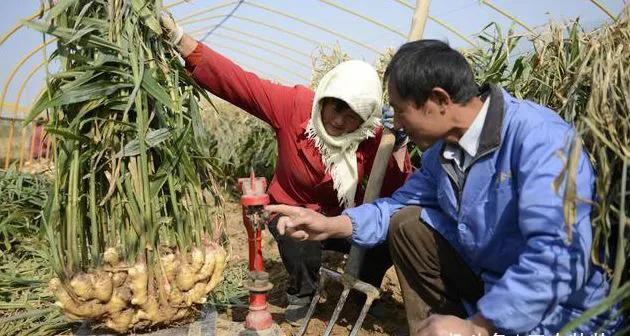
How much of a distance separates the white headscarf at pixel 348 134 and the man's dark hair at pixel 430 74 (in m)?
0.83

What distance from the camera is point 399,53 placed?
1601 millimetres

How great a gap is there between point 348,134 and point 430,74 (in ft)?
3.45

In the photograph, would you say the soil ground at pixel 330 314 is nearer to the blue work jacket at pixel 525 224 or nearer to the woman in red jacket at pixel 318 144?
the woman in red jacket at pixel 318 144

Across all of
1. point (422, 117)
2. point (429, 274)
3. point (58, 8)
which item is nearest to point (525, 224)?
point (422, 117)

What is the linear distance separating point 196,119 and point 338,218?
707mm

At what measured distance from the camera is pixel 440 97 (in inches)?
60.1

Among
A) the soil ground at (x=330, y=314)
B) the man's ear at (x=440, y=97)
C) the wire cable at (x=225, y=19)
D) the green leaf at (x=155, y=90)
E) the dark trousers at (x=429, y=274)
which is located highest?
the wire cable at (x=225, y=19)

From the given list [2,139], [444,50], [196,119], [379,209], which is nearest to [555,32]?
[444,50]

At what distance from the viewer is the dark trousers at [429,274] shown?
1834mm

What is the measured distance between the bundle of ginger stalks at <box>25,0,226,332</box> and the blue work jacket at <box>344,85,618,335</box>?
1.02 meters

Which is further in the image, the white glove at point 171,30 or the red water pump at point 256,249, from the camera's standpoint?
the white glove at point 171,30

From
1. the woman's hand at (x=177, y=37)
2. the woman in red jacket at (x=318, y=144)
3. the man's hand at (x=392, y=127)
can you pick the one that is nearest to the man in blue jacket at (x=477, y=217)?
the man's hand at (x=392, y=127)

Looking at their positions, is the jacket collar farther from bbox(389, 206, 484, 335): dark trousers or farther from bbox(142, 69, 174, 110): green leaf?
bbox(142, 69, 174, 110): green leaf

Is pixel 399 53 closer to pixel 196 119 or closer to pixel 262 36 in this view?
pixel 196 119
